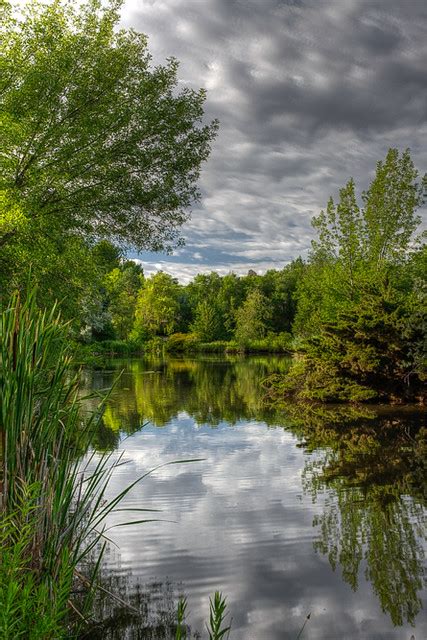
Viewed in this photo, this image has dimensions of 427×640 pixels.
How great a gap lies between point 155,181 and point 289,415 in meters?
7.09

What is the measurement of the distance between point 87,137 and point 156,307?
48732 millimetres

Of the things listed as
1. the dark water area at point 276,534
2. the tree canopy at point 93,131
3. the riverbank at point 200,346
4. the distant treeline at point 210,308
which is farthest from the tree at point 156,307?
the dark water area at point 276,534

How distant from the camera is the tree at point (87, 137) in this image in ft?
32.4

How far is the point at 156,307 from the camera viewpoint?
59094mm

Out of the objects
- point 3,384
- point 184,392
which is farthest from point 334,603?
point 184,392

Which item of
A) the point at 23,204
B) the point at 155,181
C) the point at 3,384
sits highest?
the point at 155,181

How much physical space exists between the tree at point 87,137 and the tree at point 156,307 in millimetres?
44960

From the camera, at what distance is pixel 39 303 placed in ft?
33.2

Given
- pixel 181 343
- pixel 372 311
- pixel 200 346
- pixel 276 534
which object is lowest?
pixel 276 534

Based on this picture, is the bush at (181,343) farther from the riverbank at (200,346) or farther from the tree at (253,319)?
the tree at (253,319)

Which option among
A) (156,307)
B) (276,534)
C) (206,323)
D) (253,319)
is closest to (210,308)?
(206,323)

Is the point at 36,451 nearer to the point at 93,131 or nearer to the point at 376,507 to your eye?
the point at 376,507

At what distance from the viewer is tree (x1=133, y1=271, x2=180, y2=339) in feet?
192

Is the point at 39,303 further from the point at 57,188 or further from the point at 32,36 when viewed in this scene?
the point at 32,36
